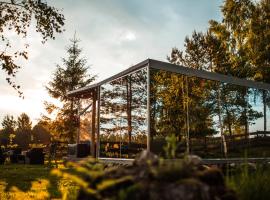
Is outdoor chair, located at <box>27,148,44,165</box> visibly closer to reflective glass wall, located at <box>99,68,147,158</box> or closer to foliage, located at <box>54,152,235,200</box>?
reflective glass wall, located at <box>99,68,147,158</box>

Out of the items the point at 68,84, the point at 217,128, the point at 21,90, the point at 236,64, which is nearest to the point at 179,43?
the point at 236,64

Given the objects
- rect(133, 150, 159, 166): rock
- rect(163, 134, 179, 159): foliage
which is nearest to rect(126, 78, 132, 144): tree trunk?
rect(133, 150, 159, 166): rock

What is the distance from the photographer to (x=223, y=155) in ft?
33.4

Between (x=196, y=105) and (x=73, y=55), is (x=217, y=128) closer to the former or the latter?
(x=196, y=105)

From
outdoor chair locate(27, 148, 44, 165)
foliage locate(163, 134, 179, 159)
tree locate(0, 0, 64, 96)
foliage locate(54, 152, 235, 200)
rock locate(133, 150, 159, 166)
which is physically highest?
tree locate(0, 0, 64, 96)

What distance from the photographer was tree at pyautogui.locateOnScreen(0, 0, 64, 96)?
13.4 metres

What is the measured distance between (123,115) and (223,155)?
10.2 ft

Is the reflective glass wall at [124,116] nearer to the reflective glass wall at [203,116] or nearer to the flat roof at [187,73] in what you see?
the flat roof at [187,73]

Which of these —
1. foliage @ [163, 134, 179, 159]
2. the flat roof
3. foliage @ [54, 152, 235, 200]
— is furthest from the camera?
the flat roof

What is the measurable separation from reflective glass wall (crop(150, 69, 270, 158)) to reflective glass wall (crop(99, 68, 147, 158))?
40 cm

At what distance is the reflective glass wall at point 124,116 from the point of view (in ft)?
31.8

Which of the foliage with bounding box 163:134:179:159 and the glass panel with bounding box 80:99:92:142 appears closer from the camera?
the foliage with bounding box 163:134:179:159

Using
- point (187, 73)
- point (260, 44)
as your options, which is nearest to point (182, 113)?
point (187, 73)

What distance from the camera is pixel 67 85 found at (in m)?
28.1
